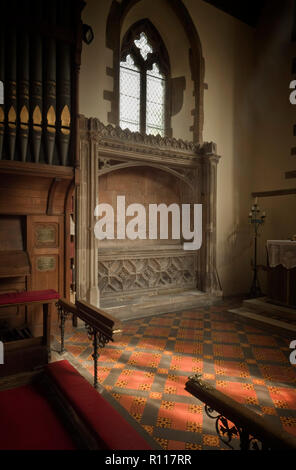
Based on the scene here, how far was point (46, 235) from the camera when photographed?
14.4 feet

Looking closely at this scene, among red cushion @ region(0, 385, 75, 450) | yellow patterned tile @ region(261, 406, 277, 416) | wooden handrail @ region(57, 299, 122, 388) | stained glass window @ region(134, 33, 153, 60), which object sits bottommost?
yellow patterned tile @ region(261, 406, 277, 416)

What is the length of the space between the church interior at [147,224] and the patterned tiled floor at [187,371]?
2 cm

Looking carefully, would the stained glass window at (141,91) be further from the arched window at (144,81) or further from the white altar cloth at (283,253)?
the white altar cloth at (283,253)

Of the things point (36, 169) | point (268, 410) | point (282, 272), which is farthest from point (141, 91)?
point (268, 410)

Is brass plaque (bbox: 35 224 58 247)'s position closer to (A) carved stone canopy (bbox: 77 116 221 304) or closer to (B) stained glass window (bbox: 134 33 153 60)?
(A) carved stone canopy (bbox: 77 116 221 304)

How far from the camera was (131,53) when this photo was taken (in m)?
6.47

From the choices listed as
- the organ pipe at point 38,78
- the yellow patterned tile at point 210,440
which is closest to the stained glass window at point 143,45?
the organ pipe at point 38,78

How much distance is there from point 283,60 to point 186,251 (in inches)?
192

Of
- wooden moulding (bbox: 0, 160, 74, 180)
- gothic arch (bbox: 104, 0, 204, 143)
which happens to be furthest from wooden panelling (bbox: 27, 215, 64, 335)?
gothic arch (bbox: 104, 0, 204, 143)

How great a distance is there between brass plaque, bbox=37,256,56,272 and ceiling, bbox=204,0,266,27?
662 centimetres

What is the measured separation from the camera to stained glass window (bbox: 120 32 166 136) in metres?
6.39

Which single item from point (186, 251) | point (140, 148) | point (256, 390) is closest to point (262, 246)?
point (186, 251)

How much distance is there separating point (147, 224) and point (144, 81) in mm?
3059

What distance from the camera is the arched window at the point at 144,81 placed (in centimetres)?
638
